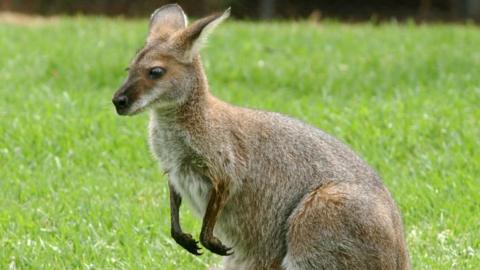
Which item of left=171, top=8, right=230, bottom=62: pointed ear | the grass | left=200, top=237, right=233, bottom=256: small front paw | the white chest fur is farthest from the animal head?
the grass

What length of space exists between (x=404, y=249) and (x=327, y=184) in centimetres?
46

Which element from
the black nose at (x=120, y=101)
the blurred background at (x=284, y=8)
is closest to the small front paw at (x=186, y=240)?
the black nose at (x=120, y=101)

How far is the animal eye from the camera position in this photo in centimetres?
505

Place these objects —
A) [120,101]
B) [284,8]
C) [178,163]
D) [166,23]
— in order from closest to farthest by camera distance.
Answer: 1. [120,101]
2. [178,163]
3. [166,23]
4. [284,8]

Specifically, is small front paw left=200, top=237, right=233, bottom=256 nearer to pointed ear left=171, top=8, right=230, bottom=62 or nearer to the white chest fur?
the white chest fur

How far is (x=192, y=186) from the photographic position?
A: 520 cm

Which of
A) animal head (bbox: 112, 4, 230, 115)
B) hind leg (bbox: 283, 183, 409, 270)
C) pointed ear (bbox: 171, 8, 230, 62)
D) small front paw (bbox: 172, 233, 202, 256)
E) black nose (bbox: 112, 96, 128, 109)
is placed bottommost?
small front paw (bbox: 172, 233, 202, 256)

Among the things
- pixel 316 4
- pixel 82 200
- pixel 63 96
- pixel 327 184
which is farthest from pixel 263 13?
pixel 327 184

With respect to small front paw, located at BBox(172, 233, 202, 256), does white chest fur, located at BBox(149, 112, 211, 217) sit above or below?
above

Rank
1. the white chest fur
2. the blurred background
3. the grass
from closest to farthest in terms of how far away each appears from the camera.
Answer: the white chest fur → the grass → the blurred background

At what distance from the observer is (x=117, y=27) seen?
1338cm

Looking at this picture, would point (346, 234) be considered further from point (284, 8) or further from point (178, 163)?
point (284, 8)

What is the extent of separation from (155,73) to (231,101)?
172 inches

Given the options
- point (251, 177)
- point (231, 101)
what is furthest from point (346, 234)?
point (231, 101)
